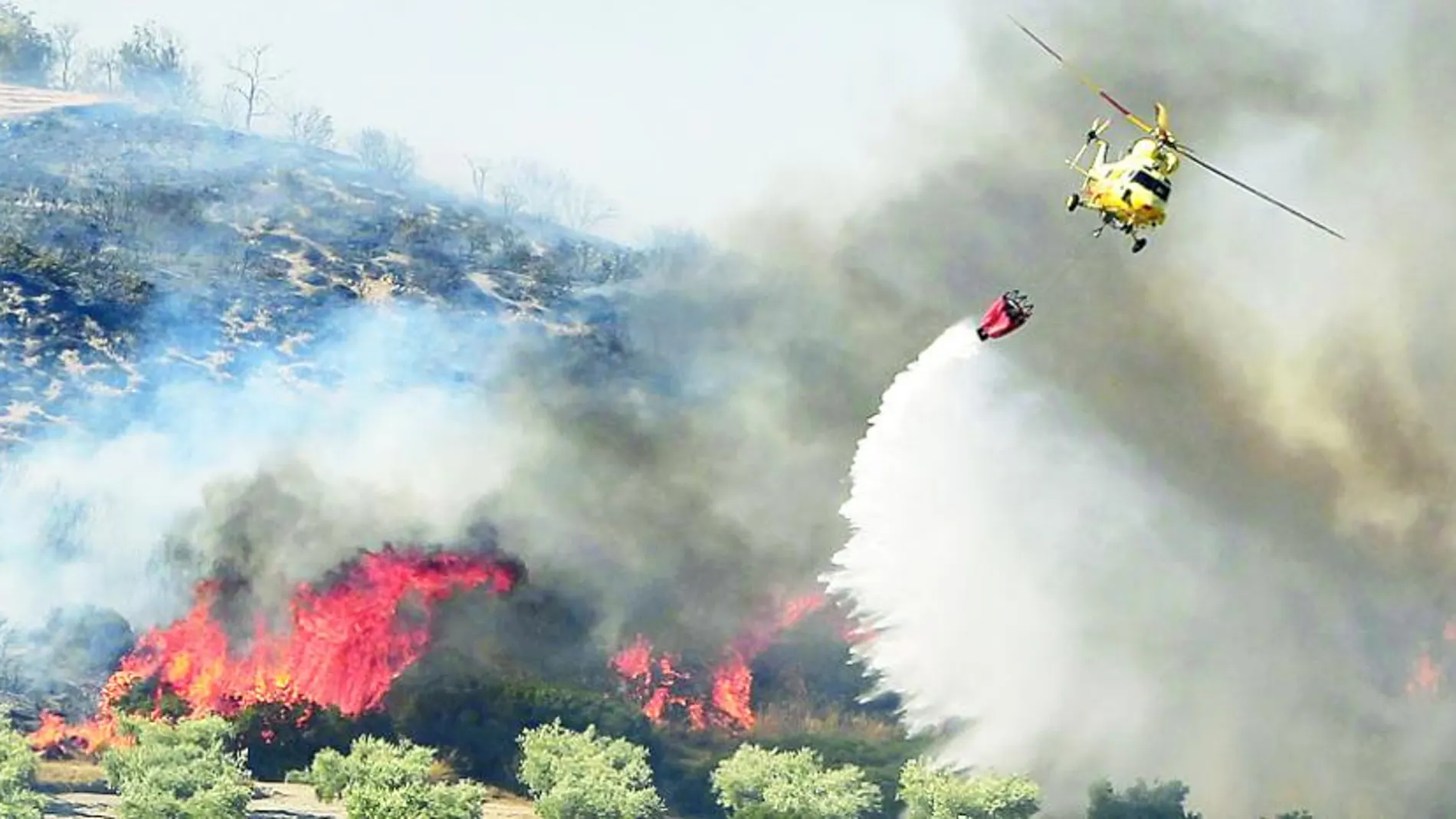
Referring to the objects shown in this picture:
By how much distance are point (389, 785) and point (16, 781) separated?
8318 mm

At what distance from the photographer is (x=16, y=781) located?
40812 mm

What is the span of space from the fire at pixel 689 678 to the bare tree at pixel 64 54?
316 ft

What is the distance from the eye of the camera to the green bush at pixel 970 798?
1748 inches

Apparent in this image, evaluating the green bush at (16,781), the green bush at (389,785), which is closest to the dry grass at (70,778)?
the green bush at (16,781)

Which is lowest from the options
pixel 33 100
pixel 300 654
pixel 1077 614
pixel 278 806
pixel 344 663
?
pixel 278 806

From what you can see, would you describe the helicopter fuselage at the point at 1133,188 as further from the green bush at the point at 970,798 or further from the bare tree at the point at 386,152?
the bare tree at the point at 386,152

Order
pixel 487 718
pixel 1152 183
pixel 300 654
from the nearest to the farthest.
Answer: pixel 1152 183, pixel 487 718, pixel 300 654

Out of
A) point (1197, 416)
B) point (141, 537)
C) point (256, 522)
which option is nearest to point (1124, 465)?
point (1197, 416)

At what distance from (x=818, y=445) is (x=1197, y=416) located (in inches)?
476

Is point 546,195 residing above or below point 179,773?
above

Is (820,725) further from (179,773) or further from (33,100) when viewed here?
(33,100)

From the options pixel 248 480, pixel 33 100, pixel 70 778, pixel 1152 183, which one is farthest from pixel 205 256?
pixel 1152 183

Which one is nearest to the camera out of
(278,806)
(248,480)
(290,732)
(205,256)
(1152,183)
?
(1152,183)

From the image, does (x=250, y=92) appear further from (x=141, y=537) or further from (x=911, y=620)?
(x=911, y=620)
